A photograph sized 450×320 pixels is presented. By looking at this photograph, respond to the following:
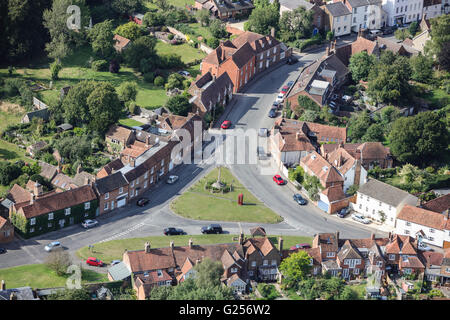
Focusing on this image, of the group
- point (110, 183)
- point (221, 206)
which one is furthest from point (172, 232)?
point (110, 183)

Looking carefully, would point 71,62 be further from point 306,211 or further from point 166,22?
point 306,211

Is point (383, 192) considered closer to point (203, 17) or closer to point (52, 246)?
point (52, 246)

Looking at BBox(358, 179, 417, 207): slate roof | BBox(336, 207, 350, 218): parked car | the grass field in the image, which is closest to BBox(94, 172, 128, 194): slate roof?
the grass field

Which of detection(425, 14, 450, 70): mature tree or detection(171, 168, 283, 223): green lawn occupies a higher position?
detection(425, 14, 450, 70): mature tree

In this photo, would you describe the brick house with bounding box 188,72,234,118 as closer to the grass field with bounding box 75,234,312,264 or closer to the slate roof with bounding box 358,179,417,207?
the grass field with bounding box 75,234,312,264

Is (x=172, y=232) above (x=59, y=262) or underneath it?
above

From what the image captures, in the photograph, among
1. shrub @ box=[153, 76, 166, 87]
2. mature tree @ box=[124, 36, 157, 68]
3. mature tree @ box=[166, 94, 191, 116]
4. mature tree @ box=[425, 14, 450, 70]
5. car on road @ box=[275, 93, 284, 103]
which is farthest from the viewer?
mature tree @ box=[124, 36, 157, 68]
